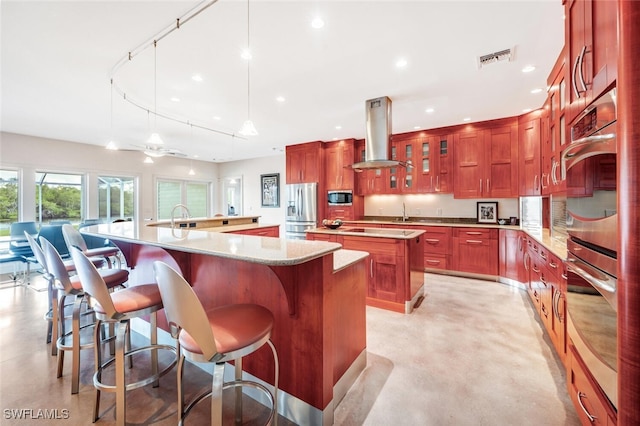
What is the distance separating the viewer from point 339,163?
5.85 m

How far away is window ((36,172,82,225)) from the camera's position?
17.4 feet

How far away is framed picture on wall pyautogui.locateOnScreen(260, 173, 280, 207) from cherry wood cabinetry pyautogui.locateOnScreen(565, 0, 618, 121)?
21.6 feet

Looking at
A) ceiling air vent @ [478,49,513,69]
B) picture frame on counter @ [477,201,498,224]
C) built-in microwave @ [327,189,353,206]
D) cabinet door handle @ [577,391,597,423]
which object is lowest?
cabinet door handle @ [577,391,597,423]

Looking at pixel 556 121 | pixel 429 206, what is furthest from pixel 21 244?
pixel 556 121

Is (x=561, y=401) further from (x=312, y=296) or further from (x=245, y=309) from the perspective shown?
(x=245, y=309)

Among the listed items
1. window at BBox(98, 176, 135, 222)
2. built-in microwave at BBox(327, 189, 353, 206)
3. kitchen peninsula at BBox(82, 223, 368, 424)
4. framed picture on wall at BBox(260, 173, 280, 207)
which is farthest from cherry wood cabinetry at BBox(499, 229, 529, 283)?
window at BBox(98, 176, 135, 222)

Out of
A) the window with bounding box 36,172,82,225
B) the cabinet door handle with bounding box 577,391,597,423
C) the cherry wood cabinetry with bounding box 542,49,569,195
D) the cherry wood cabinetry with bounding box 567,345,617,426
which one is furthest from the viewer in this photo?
the window with bounding box 36,172,82,225

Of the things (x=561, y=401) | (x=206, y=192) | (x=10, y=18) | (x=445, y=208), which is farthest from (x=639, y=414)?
(x=206, y=192)

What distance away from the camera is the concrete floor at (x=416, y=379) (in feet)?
5.23

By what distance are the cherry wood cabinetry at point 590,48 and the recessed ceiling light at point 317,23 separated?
1546 mm

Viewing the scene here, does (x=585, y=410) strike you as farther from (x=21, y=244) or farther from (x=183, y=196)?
(x=183, y=196)

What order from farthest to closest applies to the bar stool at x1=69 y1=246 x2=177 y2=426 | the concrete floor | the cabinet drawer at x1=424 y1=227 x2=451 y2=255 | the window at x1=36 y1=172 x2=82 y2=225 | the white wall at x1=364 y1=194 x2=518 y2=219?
the window at x1=36 y1=172 x2=82 y2=225, the white wall at x1=364 y1=194 x2=518 y2=219, the cabinet drawer at x1=424 y1=227 x2=451 y2=255, the concrete floor, the bar stool at x1=69 y1=246 x2=177 y2=426

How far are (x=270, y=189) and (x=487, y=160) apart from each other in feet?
17.7

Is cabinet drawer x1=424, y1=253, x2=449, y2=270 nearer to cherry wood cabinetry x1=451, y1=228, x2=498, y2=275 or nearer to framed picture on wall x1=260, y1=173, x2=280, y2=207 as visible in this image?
cherry wood cabinetry x1=451, y1=228, x2=498, y2=275
